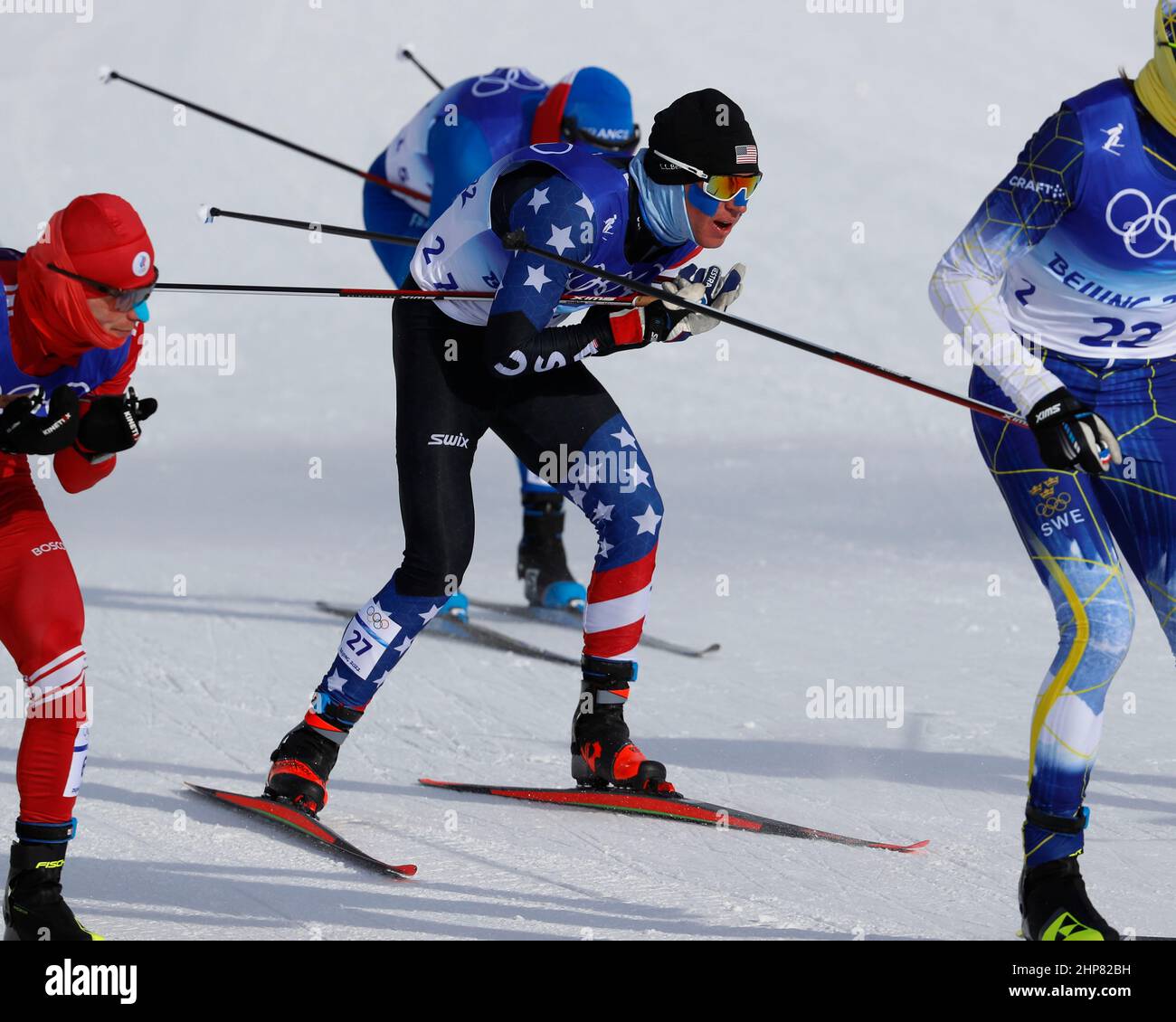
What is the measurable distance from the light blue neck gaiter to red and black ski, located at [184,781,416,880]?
172 centimetres

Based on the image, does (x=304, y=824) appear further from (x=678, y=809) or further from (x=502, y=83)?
(x=502, y=83)

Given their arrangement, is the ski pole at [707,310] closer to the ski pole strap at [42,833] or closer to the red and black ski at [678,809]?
the red and black ski at [678,809]

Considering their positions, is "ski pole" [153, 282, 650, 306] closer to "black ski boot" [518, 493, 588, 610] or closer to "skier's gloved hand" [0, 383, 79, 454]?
"skier's gloved hand" [0, 383, 79, 454]

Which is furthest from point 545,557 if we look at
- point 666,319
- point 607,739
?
point 666,319

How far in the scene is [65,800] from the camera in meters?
3.55

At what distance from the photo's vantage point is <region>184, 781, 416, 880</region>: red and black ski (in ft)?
14.0

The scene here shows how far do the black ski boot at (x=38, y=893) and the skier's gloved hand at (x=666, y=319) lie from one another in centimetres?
181

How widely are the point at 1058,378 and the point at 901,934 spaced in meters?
1.23

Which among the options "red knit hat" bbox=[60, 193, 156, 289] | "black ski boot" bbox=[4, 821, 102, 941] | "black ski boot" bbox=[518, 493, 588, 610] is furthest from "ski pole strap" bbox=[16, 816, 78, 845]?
"black ski boot" bbox=[518, 493, 588, 610]

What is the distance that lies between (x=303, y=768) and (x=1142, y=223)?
8.30ft

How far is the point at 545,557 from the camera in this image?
757 centimetres

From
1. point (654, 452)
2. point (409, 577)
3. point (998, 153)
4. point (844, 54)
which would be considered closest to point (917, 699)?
point (409, 577)

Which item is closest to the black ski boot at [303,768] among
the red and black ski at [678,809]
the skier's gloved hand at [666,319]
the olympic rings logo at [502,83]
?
the red and black ski at [678,809]
